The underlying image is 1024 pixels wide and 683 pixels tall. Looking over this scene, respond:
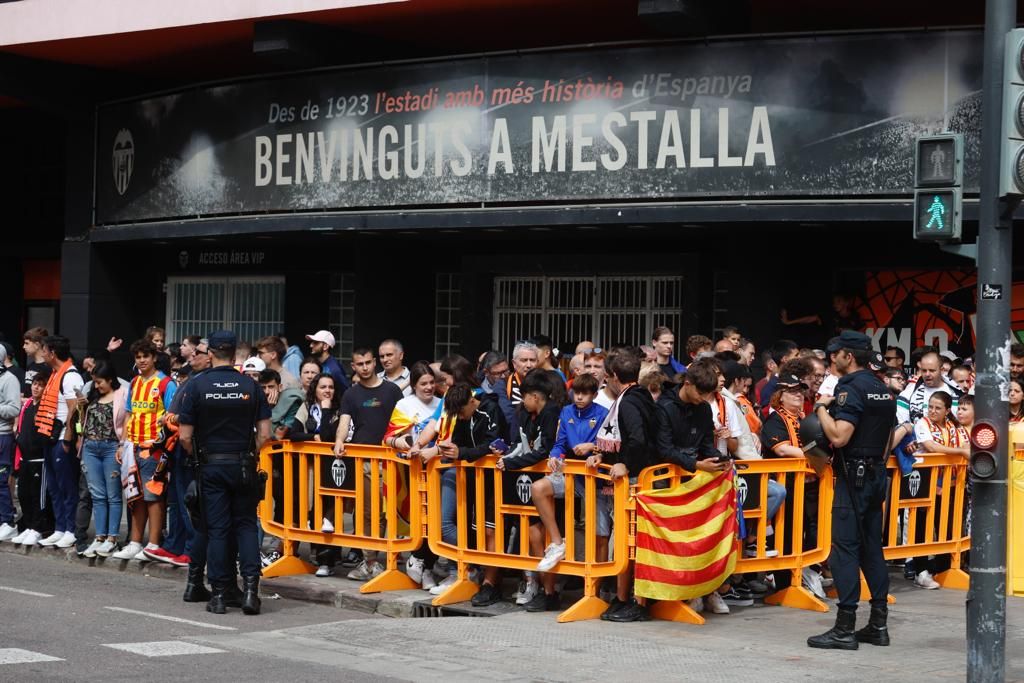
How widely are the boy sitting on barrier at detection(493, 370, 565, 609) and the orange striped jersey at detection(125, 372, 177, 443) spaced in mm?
3456

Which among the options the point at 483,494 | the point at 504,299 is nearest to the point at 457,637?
the point at 483,494

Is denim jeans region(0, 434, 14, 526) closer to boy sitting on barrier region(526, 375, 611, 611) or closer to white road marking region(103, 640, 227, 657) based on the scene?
white road marking region(103, 640, 227, 657)

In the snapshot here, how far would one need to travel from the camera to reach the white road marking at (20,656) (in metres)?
8.98

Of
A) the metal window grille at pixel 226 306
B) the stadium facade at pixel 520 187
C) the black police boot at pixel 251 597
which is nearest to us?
the black police boot at pixel 251 597

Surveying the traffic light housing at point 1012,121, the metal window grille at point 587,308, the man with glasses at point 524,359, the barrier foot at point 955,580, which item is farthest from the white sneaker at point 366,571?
the traffic light housing at point 1012,121

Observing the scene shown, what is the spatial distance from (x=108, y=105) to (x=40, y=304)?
5586mm

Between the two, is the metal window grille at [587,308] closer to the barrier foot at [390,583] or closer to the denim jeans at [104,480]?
the denim jeans at [104,480]

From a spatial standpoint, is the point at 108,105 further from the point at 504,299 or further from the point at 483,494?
the point at 483,494

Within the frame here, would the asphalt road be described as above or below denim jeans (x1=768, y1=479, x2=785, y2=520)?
below

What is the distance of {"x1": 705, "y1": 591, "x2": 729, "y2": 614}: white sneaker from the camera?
436 inches

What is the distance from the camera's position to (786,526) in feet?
38.1

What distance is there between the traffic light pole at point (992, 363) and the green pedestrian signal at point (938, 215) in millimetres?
151

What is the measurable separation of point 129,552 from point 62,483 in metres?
1.33

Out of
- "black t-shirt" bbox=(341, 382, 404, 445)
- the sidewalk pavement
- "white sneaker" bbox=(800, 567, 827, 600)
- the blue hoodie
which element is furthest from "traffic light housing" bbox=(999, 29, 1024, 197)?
"black t-shirt" bbox=(341, 382, 404, 445)
